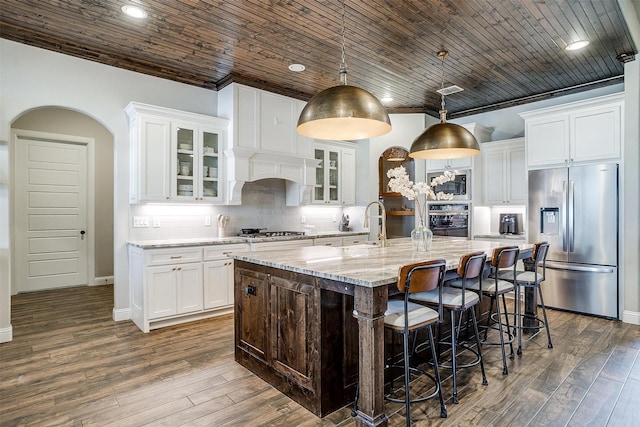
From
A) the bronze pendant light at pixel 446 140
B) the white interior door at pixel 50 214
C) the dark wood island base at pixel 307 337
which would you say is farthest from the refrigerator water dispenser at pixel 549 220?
the white interior door at pixel 50 214

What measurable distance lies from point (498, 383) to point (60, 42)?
16.5ft

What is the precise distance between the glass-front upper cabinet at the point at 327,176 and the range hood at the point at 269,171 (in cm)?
24

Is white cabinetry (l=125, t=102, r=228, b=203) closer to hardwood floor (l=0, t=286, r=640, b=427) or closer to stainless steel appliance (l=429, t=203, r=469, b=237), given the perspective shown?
hardwood floor (l=0, t=286, r=640, b=427)

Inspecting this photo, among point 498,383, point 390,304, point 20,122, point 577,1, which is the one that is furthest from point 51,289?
point 577,1

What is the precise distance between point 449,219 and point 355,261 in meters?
3.73

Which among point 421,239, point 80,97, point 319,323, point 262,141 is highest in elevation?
point 80,97

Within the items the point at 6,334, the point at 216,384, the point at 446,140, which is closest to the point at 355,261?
the point at 216,384

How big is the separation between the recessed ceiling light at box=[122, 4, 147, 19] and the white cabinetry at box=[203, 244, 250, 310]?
2.35 meters

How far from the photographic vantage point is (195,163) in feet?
14.7

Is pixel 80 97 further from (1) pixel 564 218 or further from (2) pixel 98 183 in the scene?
(1) pixel 564 218

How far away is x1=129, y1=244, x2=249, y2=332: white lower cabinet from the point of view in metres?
3.83

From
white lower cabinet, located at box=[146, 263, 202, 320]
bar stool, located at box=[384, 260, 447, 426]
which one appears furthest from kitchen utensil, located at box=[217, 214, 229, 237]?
bar stool, located at box=[384, 260, 447, 426]

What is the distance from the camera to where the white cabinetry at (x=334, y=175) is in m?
5.73

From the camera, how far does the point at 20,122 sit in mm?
5469
